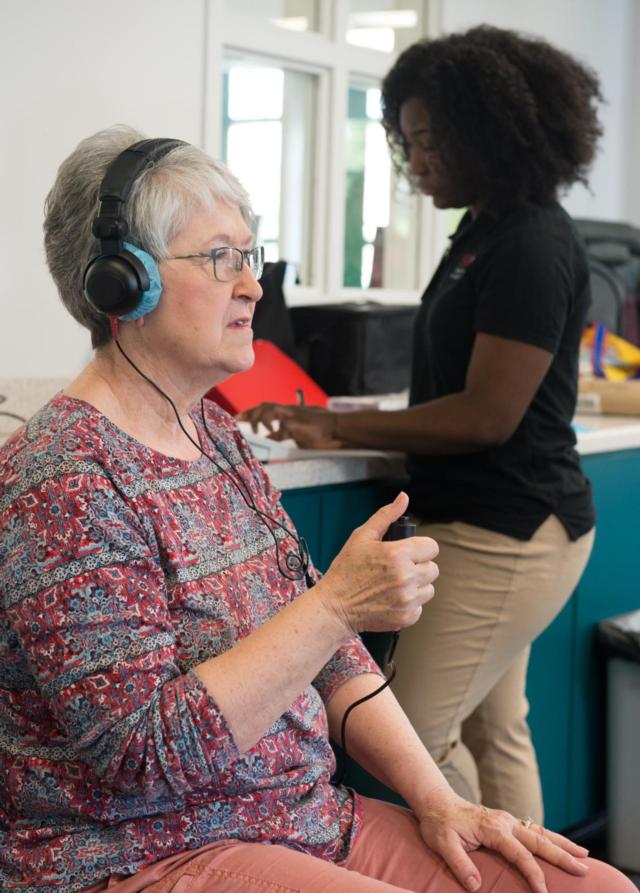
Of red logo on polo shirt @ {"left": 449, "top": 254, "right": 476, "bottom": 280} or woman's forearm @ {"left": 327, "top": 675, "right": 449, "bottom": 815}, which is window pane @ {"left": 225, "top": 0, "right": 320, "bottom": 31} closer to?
red logo on polo shirt @ {"left": 449, "top": 254, "right": 476, "bottom": 280}

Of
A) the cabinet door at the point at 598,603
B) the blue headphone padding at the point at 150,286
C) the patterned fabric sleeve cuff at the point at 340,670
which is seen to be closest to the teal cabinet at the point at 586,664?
the cabinet door at the point at 598,603

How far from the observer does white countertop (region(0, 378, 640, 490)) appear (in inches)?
76.3

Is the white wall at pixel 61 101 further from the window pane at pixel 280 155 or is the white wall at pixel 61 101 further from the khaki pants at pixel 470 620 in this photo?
the khaki pants at pixel 470 620

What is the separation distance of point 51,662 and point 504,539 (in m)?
1.00

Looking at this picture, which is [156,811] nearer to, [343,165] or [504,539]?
[504,539]

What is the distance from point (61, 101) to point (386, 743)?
1.69m

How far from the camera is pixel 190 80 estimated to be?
278cm

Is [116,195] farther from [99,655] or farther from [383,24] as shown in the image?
[383,24]

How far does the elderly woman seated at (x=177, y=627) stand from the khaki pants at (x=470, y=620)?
0.51m

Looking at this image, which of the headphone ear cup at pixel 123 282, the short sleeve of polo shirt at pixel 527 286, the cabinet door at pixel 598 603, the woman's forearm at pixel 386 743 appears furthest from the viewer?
the cabinet door at pixel 598 603

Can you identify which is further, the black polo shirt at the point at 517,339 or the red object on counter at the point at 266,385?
the red object on counter at the point at 266,385

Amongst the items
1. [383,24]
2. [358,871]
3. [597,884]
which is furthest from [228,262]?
[383,24]

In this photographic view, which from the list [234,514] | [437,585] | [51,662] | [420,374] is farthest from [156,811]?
[420,374]

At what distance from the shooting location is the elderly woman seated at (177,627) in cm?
110
